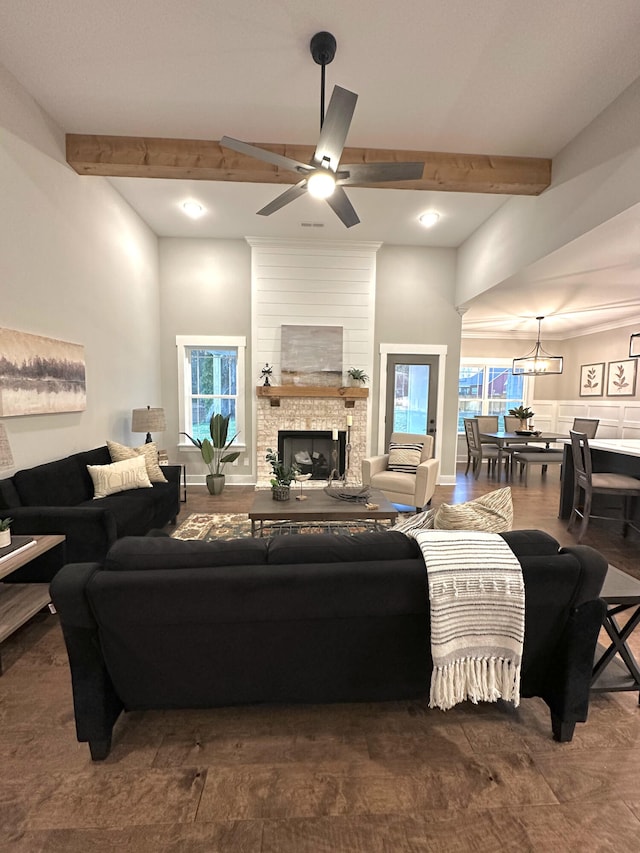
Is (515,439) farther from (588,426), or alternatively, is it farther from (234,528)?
(234,528)

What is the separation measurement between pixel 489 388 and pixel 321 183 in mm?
7406

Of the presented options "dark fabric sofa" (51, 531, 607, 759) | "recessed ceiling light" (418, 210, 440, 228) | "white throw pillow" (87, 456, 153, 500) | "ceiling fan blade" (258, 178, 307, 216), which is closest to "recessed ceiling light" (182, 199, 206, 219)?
"ceiling fan blade" (258, 178, 307, 216)

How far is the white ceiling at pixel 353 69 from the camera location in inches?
93.0

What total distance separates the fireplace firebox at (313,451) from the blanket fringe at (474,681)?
180 inches

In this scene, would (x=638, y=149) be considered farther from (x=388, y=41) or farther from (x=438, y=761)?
(x=438, y=761)

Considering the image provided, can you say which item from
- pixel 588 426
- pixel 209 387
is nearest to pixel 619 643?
pixel 588 426

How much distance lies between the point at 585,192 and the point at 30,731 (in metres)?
4.95

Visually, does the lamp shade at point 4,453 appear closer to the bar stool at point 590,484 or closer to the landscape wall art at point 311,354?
the landscape wall art at point 311,354

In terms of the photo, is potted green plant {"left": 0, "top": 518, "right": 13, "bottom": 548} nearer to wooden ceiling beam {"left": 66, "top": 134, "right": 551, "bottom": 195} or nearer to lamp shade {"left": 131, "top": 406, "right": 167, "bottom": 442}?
lamp shade {"left": 131, "top": 406, "right": 167, "bottom": 442}

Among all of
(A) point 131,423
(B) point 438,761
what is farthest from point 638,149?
(A) point 131,423

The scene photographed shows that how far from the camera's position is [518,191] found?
3889 millimetres

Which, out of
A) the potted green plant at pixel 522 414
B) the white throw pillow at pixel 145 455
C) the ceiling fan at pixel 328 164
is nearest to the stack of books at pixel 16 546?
the white throw pillow at pixel 145 455

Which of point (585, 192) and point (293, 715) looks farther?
point (585, 192)

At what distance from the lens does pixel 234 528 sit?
413cm
